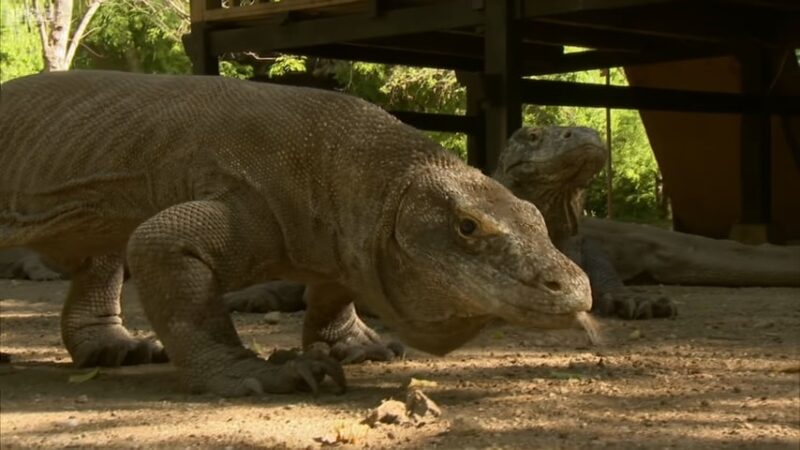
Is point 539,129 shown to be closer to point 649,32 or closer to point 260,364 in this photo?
point 260,364

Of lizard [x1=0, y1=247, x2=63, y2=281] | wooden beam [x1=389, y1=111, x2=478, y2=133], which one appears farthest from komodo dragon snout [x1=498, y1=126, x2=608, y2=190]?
lizard [x1=0, y1=247, x2=63, y2=281]

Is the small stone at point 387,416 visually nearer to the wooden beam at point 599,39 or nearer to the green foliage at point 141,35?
the wooden beam at point 599,39

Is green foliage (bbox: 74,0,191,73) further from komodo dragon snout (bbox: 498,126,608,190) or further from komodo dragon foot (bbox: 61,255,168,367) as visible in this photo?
komodo dragon foot (bbox: 61,255,168,367)

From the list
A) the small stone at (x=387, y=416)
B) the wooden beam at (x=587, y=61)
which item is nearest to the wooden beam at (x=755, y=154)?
the wooden beam at (x=587, y=61)

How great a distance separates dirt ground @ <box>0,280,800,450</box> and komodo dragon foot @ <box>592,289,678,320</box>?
0.38 metres

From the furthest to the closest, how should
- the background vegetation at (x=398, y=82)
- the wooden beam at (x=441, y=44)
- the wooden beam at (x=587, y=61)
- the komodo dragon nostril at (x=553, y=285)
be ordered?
the background vegetation at (x=398, y=82) < the wooden beam at (x=587, y=61) < the wooden beam at (x=441, y=44) < the komodo dragon nostril at (x=553, y=285)

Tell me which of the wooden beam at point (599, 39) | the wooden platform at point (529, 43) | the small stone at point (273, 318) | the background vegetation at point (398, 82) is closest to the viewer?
the small stone at point (273, 318)

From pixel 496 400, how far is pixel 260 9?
493 centimetres

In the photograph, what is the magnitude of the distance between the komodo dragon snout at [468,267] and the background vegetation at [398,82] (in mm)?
13795

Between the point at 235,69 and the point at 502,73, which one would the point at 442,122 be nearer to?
the point at 502,73

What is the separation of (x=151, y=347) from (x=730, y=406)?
2044 mm

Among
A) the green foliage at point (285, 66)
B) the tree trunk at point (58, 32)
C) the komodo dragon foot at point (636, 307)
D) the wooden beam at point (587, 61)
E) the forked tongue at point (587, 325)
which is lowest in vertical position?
the komodo dragon foot at point (636, 307)

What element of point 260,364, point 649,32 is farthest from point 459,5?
point 260,364

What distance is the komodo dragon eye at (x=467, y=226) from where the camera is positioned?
10.5ft
